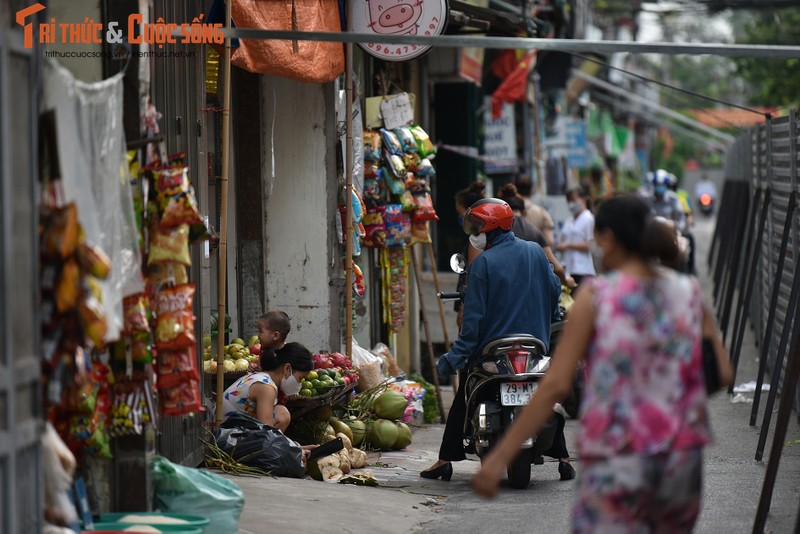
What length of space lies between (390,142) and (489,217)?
9.60 feet

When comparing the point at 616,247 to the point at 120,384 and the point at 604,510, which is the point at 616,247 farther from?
the point at 120,384

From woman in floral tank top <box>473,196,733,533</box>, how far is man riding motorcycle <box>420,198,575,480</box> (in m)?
4.04

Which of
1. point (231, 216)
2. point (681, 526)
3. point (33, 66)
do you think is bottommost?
point (681, 526)

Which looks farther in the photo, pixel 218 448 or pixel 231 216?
pixel 231 216

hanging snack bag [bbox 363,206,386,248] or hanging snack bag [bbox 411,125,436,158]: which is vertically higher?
hanging snack bag [bbox 411,125,436,158]

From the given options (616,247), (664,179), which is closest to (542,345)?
(616,247)

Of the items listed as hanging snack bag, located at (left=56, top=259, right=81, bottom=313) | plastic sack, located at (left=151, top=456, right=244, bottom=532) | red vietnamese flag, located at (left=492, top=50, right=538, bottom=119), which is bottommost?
plastic sack, located at (left=151, top=456, right=244, bottom=532)

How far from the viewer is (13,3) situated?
4.50 meters

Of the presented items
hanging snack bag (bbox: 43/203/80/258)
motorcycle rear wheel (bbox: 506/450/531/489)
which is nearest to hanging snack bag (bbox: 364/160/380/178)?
motorcycle rear wheel (bbox: 506/450/531/489)

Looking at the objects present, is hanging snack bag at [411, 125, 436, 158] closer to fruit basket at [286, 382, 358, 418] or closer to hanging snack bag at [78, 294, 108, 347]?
fruit basket at [286, 382, 358, 418]

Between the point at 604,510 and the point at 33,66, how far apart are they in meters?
2.56

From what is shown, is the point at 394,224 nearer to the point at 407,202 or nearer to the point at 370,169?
the point at 407,202

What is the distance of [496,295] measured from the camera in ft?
27.0

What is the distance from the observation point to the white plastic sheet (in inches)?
192
